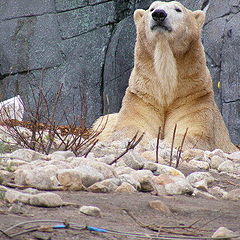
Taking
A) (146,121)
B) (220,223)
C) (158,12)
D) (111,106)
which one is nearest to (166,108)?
(146,121)

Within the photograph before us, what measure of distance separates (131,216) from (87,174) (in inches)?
18.3

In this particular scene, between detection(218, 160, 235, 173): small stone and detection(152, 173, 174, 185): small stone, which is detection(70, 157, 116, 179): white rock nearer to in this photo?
detection(152, 173, 174, 185): small stone

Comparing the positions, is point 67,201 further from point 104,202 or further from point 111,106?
point 111,106

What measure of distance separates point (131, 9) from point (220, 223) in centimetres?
854

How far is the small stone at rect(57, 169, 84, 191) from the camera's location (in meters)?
2.86

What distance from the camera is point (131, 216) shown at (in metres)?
2.53

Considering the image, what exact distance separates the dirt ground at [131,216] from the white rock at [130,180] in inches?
3.5

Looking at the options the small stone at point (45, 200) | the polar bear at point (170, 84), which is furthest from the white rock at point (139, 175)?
the polar bear at point (170, 84)

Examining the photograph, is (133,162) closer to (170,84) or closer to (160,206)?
(160,206)

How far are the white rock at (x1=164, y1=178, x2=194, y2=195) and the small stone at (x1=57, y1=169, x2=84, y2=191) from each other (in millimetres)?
513

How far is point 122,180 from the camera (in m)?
3.13

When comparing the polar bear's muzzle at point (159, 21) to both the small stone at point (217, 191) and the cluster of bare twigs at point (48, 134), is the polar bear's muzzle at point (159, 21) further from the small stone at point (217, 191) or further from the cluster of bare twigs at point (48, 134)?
the small stone at point (217, 191)

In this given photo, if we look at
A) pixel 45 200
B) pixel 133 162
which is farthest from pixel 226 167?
pixel 45 200

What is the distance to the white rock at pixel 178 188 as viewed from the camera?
3200mm
